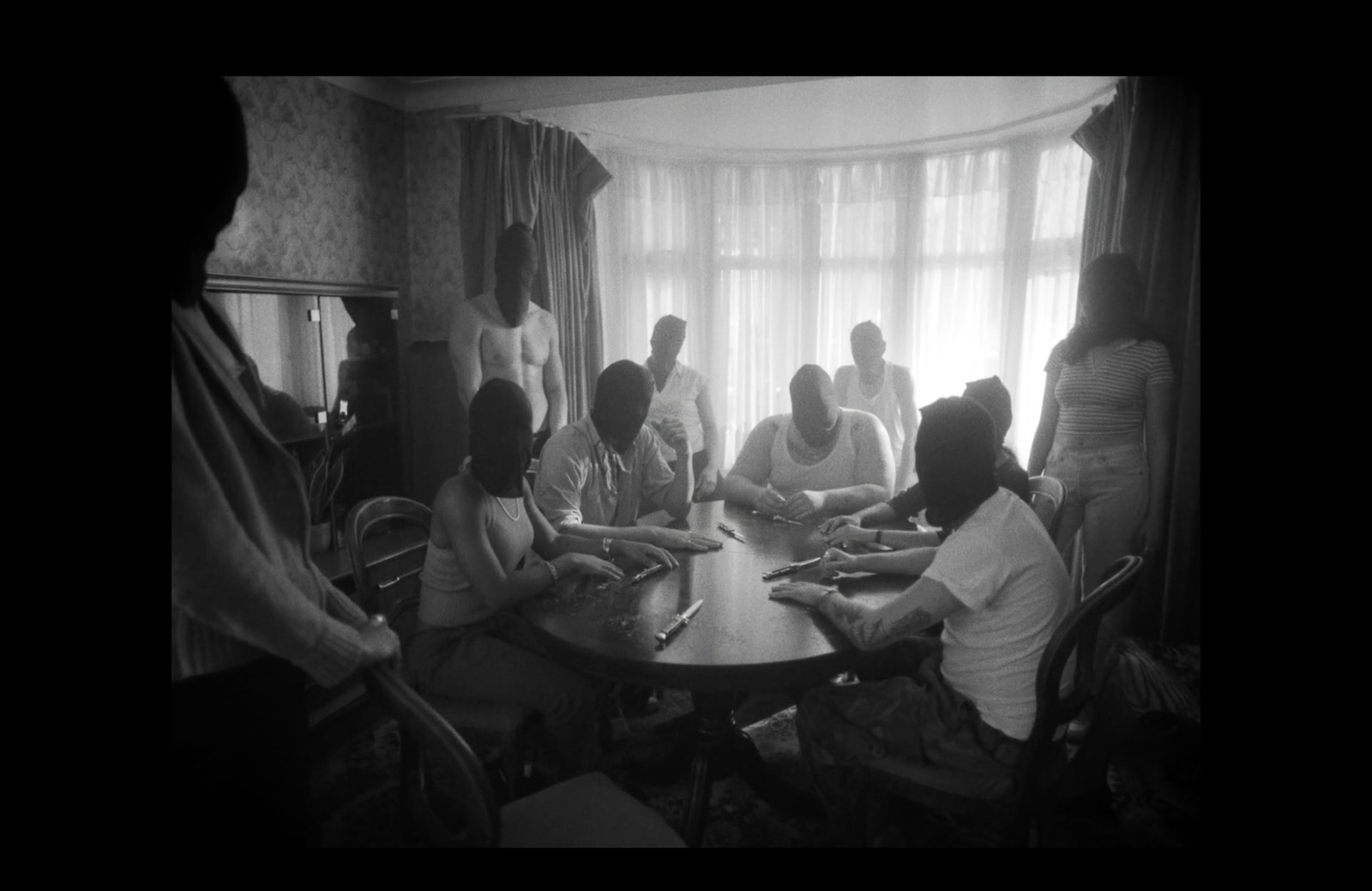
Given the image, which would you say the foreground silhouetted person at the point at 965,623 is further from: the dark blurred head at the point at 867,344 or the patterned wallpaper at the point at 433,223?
the patterned wallpaper at the point at 433,223

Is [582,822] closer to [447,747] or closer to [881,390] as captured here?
[447,747]

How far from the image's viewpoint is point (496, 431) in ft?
4.63

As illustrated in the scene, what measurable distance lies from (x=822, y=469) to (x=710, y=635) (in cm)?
114

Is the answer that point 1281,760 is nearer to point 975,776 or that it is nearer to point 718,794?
point 975,776

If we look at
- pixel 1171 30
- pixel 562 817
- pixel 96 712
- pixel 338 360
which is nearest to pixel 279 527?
pixel 96 712

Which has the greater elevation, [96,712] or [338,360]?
[338,360]

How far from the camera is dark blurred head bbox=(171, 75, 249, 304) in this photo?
0.82 meters

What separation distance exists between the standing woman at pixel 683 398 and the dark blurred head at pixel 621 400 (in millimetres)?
976

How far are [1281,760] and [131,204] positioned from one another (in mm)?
1636

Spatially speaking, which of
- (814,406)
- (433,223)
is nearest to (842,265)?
(814,406)

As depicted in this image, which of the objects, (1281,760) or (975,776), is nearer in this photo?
(1281,760)

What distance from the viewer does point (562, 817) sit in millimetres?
1090

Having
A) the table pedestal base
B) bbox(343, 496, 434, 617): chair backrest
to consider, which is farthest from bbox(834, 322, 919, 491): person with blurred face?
bbox(343, 496, 434, 617): chair backrest

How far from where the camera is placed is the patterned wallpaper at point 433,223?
340 cm
